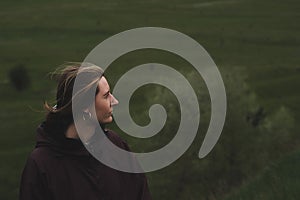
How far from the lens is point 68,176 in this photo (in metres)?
5.98

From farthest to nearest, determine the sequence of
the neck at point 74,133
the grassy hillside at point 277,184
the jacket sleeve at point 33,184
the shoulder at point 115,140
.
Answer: the grassy hillside at point 277,184 → the shoulder at point 115,140 → the neck at point 74,133 → the jacket sleeve at point 33,184

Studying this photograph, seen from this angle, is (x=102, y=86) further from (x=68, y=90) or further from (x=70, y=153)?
(x=70, y=153)

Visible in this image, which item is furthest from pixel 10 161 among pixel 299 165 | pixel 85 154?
pixel 85 154

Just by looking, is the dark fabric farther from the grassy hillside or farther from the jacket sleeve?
the grassy hillside

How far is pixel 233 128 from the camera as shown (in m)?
48.9

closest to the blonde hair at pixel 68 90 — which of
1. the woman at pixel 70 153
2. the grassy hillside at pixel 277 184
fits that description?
Answer: the woman at pixel 70 153

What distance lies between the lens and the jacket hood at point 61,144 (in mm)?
5855

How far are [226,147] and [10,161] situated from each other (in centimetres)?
1843

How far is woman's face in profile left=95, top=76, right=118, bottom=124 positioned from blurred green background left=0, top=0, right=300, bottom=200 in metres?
3.96

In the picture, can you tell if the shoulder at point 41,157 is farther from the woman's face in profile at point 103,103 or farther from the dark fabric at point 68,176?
the woman's face in profile at point 103,103

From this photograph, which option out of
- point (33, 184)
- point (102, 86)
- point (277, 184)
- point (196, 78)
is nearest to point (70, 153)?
point (33, 184)

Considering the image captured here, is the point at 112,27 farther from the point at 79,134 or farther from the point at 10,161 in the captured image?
the point at 79,134

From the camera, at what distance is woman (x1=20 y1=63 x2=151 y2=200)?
19.2 feet

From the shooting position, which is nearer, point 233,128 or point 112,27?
point 233,128
